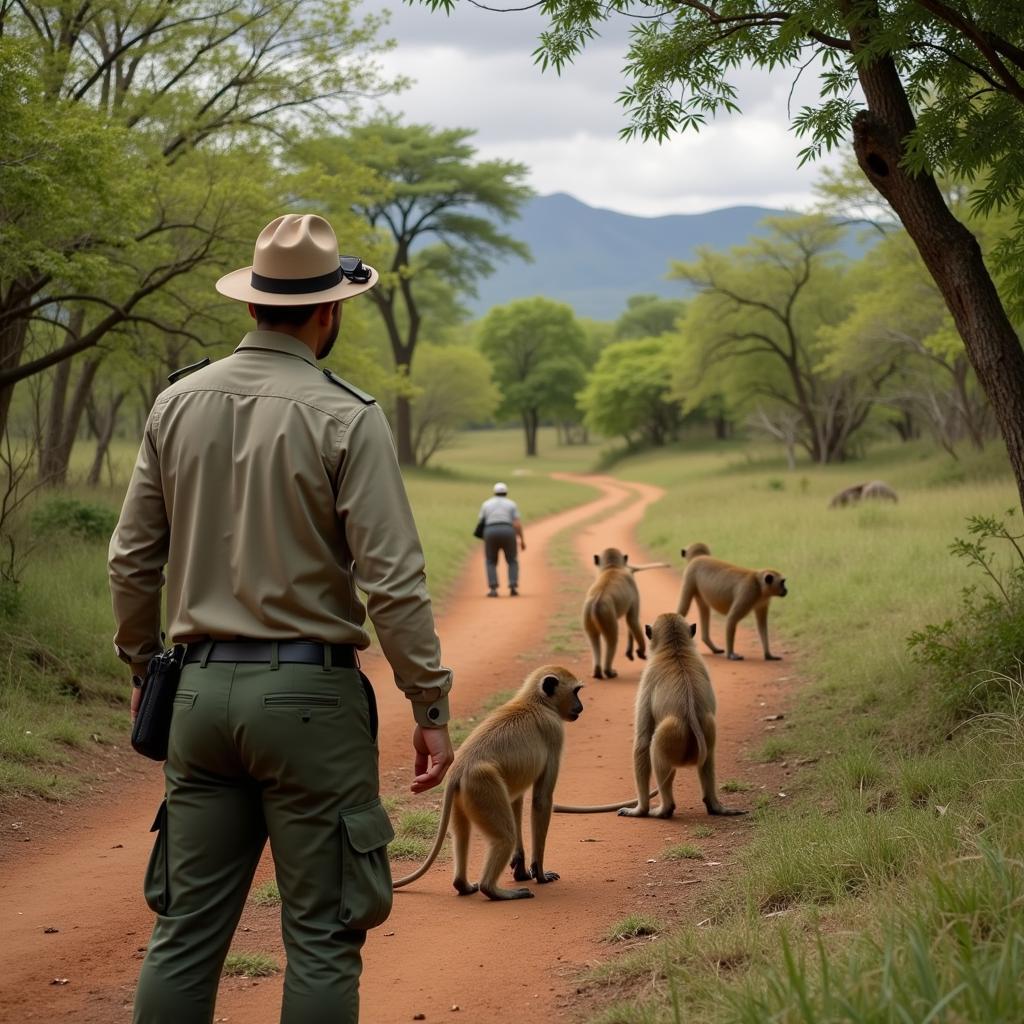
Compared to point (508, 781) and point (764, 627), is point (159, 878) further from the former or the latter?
point (764, 627)

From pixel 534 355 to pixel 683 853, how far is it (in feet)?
291

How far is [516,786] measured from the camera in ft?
20.9

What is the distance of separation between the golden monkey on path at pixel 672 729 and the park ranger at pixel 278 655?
4.05 m

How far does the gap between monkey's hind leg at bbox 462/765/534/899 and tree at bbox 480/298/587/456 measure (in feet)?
283

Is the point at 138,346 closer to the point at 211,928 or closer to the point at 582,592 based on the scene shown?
the point at 582,592

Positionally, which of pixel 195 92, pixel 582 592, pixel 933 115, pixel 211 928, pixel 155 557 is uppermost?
pixel 195 92

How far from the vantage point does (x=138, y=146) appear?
19.8 meters

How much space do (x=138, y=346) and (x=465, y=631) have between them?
7.39m

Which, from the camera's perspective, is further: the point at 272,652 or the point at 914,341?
the point at 914,341

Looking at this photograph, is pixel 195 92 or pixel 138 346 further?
pixel 195 92

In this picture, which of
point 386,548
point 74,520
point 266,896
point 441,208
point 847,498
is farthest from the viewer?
point 441,208

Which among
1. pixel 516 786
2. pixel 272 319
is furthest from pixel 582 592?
pixel 272 319

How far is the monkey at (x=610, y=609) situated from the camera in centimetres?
1266

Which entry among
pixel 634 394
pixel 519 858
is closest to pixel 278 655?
pixel 519 858
